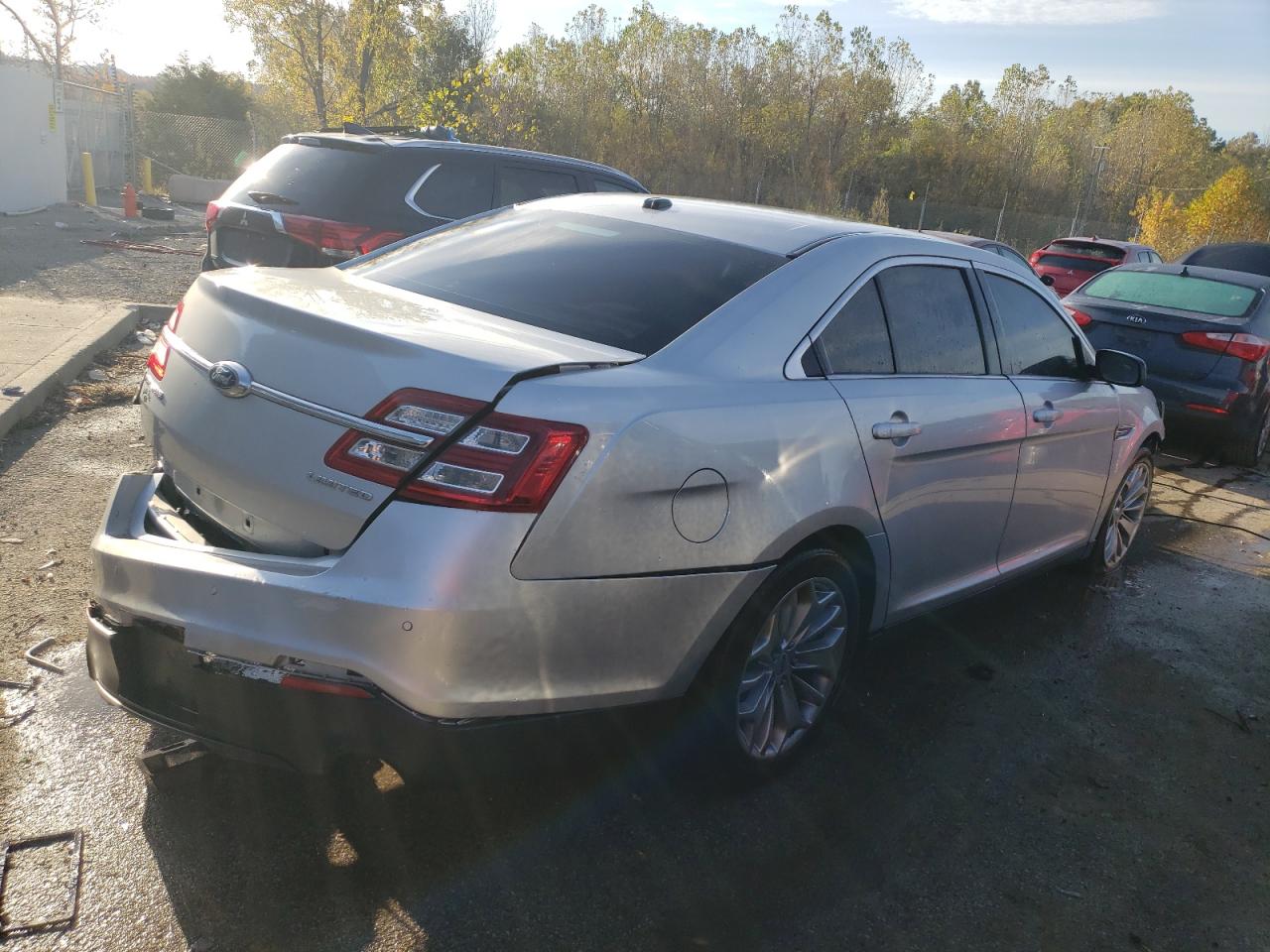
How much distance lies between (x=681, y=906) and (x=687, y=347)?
1.45m

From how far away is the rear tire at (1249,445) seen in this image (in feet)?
26.9

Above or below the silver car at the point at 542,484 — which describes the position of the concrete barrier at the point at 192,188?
below

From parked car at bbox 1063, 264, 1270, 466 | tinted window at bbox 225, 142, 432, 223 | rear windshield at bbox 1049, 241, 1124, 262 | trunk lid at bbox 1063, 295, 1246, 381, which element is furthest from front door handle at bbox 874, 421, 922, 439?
rear windshield at bbox 1049, 241, 1124, 262

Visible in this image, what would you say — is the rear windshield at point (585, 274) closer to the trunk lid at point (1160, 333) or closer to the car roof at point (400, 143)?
the car roof at point (400, 143)

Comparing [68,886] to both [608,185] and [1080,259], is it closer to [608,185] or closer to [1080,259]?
[608,185]

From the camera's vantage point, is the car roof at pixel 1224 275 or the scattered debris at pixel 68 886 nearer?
the scattered debris at pixel 68 886

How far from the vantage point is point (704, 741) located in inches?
113

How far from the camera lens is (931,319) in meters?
3.70

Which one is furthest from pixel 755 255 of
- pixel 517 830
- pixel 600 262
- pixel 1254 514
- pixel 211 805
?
pixel 1254 514

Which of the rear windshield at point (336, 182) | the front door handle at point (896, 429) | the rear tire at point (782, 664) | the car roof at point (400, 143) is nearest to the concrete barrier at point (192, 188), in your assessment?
the car roof at point (400, 143)

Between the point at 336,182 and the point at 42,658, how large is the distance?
4.28 meters

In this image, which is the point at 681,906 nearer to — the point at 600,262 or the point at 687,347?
the point at 687,347

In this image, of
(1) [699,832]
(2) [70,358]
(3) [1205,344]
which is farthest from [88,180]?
(1) [699,832]

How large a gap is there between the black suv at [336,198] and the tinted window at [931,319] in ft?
13.6
